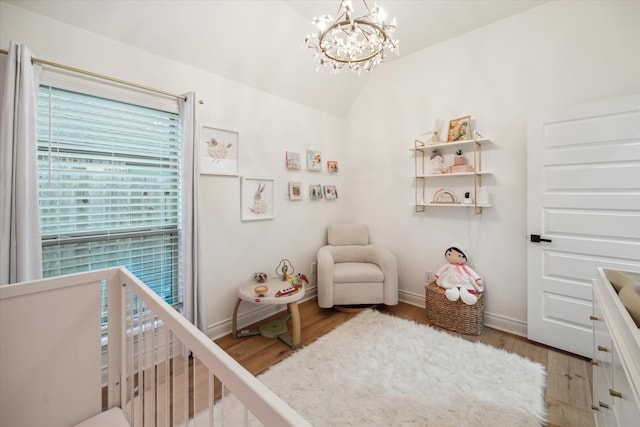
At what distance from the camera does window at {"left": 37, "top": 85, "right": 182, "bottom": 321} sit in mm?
1632

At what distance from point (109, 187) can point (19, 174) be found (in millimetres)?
458

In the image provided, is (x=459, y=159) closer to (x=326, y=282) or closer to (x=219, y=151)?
(x=326, y=282)

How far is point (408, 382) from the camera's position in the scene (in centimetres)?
175

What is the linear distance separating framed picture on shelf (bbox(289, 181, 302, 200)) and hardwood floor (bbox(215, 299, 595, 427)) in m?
1.25

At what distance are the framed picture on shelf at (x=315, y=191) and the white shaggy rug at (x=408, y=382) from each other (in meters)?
1.57

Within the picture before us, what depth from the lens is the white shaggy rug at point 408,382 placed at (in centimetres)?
149

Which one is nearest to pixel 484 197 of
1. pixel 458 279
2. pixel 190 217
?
pixel 458 279

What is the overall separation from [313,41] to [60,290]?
108 inches

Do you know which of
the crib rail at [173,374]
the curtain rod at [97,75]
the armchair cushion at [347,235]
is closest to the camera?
the crib rail at [173,374]

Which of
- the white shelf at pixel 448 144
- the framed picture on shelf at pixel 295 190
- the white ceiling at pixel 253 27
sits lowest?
the framed picture on shelf at pixel 295 190

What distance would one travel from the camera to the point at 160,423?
4.80 ft

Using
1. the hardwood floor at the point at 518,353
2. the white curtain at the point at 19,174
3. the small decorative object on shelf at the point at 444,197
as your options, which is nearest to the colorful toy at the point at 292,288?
the hardwood floor at the point at 518,353

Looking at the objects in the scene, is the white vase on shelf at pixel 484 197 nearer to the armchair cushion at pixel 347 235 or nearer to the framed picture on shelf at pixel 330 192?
the armchair cushion at pixel 347 235

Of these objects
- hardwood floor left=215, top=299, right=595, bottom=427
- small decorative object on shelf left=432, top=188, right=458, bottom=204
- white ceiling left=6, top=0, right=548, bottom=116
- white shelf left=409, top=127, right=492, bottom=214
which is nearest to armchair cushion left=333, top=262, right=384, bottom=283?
hardwood floor left=215, top=299, right=595, bottom=427
